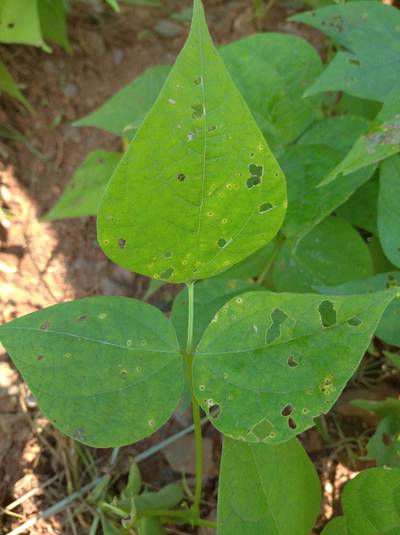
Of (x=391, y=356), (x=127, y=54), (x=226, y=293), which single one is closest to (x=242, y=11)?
(x=127, y=54)

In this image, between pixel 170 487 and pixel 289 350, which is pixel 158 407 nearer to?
pixel 289 350

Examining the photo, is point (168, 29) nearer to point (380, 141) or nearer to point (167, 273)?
point (380, 141)

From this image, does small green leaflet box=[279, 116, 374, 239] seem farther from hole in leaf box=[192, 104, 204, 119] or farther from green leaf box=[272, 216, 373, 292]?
hole in leaf box=[192, 104, 204, 119]

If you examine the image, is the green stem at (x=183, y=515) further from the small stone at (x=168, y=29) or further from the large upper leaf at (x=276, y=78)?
the small stone at (x=168, y=29)

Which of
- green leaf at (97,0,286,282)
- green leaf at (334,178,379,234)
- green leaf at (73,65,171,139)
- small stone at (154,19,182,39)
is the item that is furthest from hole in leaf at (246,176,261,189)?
small stone at (154,19,182,39)

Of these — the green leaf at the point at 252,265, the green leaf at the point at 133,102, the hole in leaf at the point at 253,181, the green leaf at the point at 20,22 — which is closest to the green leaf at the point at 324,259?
the green leaf at the point at 252,265

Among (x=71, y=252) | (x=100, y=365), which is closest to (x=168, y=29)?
(x=71, y=252)
